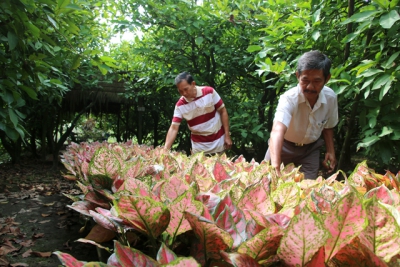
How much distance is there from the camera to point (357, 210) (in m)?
0.62

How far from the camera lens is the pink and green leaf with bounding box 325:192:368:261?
62 centimetres

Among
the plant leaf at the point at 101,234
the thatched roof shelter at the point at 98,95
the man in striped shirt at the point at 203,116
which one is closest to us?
the plant leaf at the point at 101,234

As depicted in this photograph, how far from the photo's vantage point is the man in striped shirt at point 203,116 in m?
4.11

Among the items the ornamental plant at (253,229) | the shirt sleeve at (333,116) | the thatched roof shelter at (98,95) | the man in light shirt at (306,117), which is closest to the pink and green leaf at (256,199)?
the ornamental plant at (253,229)

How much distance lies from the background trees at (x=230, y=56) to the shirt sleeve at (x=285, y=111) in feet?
1.31

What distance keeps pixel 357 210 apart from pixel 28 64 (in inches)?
108

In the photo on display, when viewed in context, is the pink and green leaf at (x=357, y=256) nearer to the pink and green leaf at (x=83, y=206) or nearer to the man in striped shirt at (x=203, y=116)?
the pink and green leaf at (x=83, y=206)

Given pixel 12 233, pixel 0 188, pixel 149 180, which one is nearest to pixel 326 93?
pixel 149 180

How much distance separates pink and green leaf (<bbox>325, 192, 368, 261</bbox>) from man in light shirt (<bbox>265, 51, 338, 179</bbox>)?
1.42 meters

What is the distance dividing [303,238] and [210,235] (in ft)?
0.64

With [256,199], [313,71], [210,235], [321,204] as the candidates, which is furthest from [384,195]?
[313,71]

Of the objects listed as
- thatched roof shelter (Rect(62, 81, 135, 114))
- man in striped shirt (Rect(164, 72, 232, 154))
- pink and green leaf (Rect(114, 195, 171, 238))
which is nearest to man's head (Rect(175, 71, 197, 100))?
man in striped shirt (Rect(164, 72, 232, 154))

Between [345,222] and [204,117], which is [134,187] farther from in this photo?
[204,117]

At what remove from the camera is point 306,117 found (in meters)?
2.87
